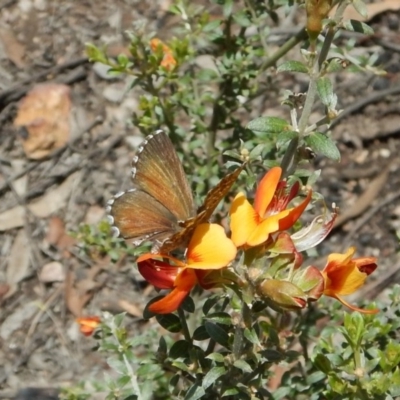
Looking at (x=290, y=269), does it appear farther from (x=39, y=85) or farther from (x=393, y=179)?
(x=39, y=85)

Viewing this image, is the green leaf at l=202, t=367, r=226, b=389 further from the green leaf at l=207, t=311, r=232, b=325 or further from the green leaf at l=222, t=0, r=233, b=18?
the green leaf at l=222, t=0, r=233, b=18

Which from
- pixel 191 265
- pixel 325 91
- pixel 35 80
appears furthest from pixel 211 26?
pixel 35 80

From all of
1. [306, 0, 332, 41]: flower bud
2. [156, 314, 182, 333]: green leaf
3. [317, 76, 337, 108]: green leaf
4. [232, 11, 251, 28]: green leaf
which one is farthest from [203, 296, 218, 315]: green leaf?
[232, 11, 251, 28]: green leaf

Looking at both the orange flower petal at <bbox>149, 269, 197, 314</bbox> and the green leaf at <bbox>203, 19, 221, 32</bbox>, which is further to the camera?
the green leaf at <bbox>203, 19, 221, 32</bbox>

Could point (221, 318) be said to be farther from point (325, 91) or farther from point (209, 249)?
point (325, 91)

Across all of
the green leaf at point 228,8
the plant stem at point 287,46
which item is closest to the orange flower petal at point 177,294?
the plant stem at point 287,46

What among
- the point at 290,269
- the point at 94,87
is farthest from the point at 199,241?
the point at 94,87

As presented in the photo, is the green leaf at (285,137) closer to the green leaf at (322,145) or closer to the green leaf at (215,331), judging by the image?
the green leaf at (322,145)
